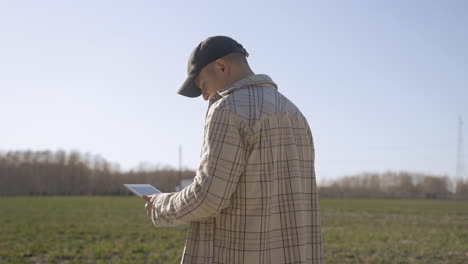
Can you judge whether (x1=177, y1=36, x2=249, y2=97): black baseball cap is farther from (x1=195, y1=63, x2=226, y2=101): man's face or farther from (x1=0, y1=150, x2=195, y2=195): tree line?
(x1=0, y1=150, x2=195, y2=195): tree line

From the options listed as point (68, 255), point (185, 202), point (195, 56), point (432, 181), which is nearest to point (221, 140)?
point (185, 202)

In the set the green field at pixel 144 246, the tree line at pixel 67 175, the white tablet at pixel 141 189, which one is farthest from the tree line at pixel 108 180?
the white tablet at pixel 141 189

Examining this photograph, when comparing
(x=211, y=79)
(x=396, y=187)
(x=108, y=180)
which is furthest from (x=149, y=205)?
(x=396, y=187)

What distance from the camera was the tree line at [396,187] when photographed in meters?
66.3

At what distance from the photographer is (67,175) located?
64750 mm

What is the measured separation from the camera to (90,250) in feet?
30.8

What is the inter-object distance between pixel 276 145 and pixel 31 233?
12.0 meters

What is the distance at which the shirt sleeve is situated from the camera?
1721 millimetres

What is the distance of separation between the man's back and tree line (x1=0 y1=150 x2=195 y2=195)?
184 ft

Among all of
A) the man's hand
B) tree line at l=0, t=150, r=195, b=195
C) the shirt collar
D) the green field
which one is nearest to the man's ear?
the shirt collar

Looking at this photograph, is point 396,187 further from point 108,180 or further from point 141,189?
point 141,189

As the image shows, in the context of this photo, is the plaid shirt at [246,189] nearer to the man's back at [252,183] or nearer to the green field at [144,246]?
the man's back at [252,183]

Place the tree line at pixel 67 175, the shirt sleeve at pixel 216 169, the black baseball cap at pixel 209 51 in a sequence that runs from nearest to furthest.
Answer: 1. the shirt sleeve at pixel 216 169
2. the black baseball cap at pixel 209 51
3. the tree line at pixel 67 175

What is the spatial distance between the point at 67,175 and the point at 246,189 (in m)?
67.9
